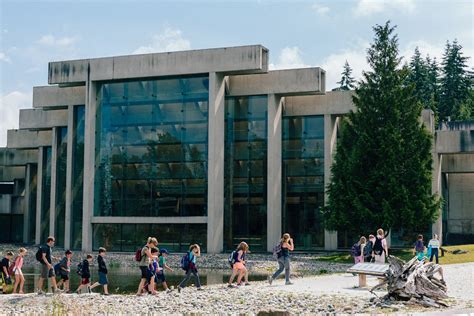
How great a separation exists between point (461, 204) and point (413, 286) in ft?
116

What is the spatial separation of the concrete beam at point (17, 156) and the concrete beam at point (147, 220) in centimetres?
1839

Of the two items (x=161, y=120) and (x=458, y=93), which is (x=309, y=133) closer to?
(x=161, y=120)

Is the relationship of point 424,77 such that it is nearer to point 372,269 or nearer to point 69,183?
point 69,183

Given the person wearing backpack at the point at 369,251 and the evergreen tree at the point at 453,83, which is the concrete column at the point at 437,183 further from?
the evergreen tree at the point at 453,83

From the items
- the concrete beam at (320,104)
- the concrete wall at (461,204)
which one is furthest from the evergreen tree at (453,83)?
the concrete beam at (320,104)

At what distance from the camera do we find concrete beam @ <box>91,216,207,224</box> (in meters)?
42.7

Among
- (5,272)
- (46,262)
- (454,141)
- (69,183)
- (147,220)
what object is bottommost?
(5,272)

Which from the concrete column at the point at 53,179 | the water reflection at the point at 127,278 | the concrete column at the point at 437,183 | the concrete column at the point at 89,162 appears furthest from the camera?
the concrete column at the point at 53,179

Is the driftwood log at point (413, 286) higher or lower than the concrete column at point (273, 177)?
lower

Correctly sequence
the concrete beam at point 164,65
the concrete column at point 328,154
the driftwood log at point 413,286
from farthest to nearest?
the concrete column at point 328,154 → the concrete beam at point 164,65 → the driftwood log at point 413,286

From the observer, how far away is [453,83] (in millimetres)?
81188

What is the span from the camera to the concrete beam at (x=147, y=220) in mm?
42719

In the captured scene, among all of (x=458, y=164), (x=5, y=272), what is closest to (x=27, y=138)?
(x=458, y=164)

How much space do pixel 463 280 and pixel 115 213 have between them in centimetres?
2620
